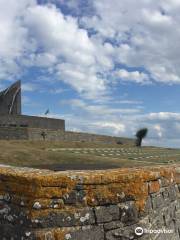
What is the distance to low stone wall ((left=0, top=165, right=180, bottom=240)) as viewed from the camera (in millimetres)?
4275

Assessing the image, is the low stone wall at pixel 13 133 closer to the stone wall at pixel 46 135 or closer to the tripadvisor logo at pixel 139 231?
the stone wall at pixel 46 135

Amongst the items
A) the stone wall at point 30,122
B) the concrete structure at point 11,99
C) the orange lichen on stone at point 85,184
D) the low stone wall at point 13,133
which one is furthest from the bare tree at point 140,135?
the orange lichen on stone at point 85,184

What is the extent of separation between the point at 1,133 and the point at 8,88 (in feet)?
53.3

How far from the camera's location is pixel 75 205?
4.38 meters


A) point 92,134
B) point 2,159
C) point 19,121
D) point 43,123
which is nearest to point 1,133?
point 19,121

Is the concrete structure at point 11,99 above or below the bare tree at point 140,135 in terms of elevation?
above

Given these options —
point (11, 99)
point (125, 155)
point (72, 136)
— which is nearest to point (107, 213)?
point (125, 155)

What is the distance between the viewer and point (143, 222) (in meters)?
4.70

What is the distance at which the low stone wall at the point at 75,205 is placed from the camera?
428 centimetres

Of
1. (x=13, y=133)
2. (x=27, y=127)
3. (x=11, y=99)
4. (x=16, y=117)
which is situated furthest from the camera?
(x=11, y=99)

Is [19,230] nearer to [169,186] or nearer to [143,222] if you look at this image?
[143,222]

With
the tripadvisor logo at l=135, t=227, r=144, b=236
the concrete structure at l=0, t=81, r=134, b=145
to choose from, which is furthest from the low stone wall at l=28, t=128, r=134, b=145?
the tripadvisor logo at l=135, t=227, r=144, b=236

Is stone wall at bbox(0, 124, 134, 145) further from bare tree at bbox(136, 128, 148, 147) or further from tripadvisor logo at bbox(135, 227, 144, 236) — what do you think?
tripadvisor logo at bbox(135, 227, 144, 236)

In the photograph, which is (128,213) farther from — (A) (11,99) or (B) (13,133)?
(A) (11,99)
